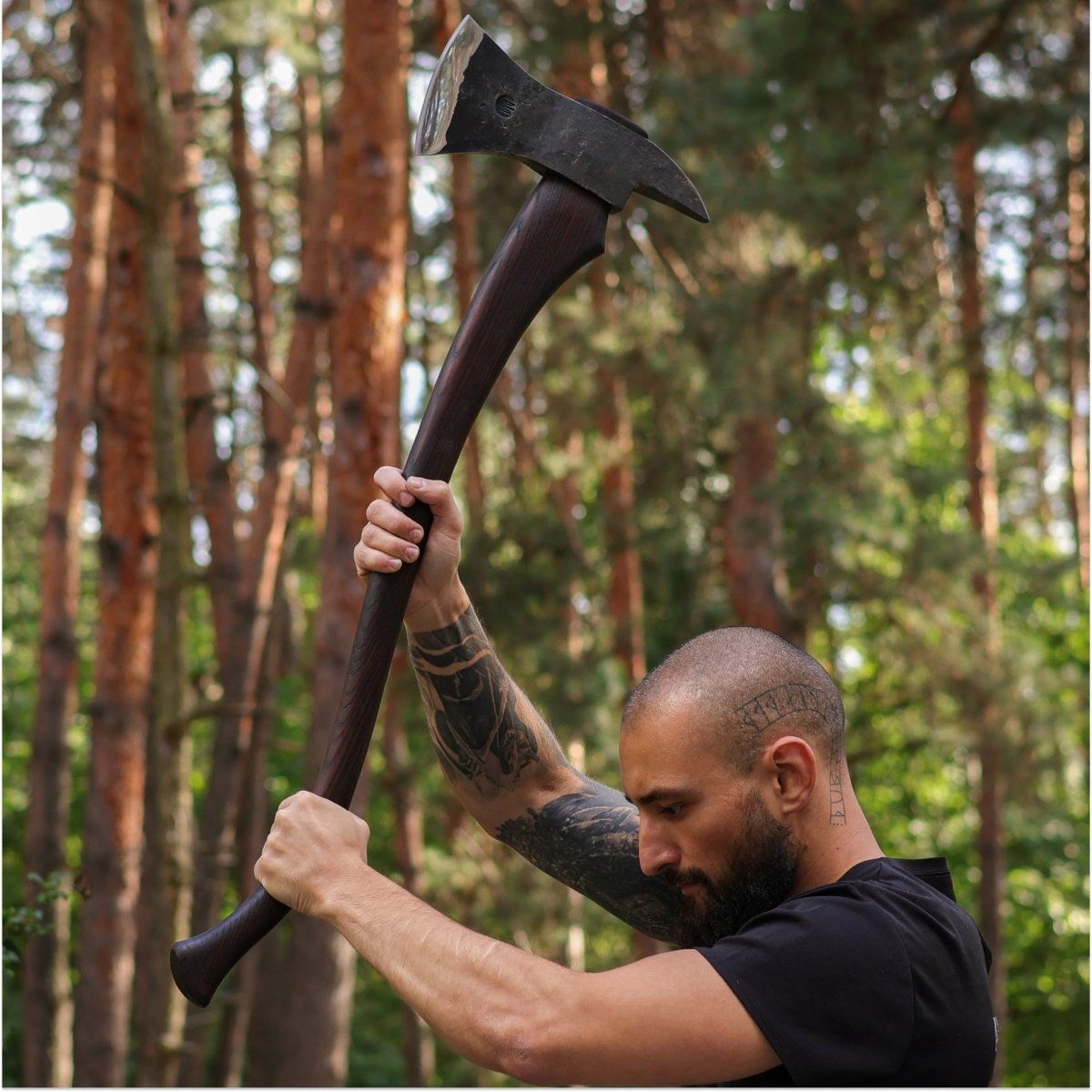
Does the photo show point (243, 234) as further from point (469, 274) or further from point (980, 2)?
point (980, 2)

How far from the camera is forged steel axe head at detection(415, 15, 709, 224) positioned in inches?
93.8

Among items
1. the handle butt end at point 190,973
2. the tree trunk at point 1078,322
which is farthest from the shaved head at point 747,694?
the tree trunk at point 1078,322

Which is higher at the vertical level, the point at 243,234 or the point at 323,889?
the point at 243,234

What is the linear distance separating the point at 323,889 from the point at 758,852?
2.23 ft

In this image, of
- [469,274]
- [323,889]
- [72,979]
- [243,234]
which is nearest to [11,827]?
[72,979]

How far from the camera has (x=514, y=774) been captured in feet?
9.08

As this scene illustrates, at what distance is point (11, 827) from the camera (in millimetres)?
14148

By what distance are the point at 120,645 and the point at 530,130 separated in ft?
20.2

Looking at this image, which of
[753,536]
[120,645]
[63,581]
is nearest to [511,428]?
[753,536]

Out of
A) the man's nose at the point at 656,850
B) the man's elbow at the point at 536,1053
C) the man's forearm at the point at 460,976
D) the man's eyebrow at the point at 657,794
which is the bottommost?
the man's elbow at the point at 536,1053

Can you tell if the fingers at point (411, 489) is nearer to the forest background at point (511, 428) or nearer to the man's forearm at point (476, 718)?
the man's forearm at point (476, 718)

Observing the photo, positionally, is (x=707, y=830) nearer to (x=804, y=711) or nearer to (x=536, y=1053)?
(x=804, y=711)

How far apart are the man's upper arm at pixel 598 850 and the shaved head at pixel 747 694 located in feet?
1.75

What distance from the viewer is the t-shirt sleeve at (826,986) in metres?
1.85
